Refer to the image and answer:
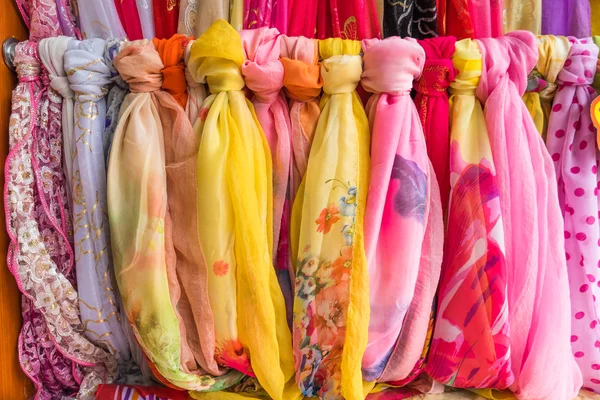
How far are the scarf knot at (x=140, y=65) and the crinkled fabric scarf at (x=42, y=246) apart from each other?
0.47 feet

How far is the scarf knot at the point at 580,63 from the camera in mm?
728

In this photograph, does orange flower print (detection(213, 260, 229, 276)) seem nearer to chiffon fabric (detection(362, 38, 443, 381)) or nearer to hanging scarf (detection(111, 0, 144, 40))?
chiffon fabric (detection(362, 38, 443, 381))

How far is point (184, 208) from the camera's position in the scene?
74 centimetres

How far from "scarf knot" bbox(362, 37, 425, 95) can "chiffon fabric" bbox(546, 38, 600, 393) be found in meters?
0.25

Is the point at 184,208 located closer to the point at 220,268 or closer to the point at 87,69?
the point at 220,268

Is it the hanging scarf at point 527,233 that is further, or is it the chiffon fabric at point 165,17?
the chiffon fabric at point 165,17

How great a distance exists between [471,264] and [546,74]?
0.34 m

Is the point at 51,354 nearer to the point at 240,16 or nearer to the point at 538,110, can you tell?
the point at 240,16

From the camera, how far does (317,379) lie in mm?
718

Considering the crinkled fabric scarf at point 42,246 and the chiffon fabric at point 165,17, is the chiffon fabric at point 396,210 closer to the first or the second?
the chiffon fabric at point 165,17

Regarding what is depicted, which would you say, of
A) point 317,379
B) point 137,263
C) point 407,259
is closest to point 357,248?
point 407,259

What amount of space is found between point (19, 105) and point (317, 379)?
2.12 ft

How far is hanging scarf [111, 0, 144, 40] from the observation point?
0.79 m

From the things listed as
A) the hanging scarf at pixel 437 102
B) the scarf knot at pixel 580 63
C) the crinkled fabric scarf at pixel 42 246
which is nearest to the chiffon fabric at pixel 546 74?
the scarf knot at pixel 580 63
